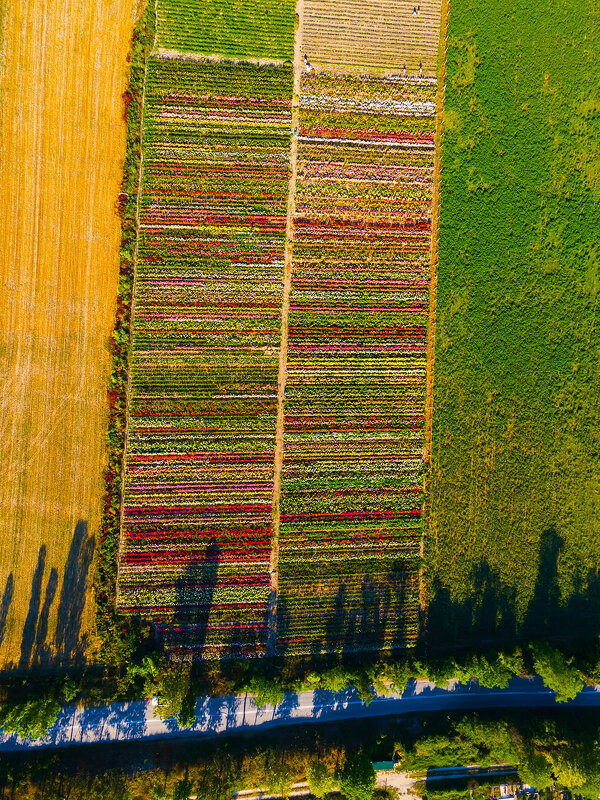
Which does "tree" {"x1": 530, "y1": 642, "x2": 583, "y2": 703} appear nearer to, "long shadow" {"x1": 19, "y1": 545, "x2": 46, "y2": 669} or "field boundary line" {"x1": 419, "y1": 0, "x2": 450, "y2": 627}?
"field boundary line" {"x1": 419, "y1": 0, "x2": 450, "y2": 627}

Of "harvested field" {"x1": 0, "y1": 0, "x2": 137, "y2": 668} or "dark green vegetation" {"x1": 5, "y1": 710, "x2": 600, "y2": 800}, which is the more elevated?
"harvested field" {"x1": 0, "y1": 0, "x2": 137, "y2": 668}

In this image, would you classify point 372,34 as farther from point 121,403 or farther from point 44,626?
point 44,626

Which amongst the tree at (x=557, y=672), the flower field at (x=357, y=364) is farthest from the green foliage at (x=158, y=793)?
the tree at (x=557, y=672)

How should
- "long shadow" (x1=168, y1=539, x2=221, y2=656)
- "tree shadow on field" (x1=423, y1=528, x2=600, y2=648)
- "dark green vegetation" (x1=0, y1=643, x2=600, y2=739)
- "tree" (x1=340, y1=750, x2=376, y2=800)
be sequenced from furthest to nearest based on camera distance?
1. "tree shadow on field" (x1=423, y1=528, x2=600, y2=648)
2. "long shadow" (x1=168, y1=539, x2=221, y2=656)
3. "dark green vegetation" (x1=0, y1=643, x2=600, y2=739)
4. "tree" (x1=340, y1=750, x2=376, y2=800)

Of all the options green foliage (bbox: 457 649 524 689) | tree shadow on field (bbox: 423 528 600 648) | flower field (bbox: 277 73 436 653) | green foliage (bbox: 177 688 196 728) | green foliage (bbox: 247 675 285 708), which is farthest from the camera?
tree shadow on field (bbox: 423 528 600 648)

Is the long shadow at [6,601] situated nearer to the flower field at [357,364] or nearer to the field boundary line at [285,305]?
the field boundary line at [285,305]

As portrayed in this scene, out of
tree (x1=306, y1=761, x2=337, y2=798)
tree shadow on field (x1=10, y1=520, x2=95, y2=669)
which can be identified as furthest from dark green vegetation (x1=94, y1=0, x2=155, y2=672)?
tree (x1=306, y1=761, x2=337, y2=798)

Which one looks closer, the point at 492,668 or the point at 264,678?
the point at 264,678

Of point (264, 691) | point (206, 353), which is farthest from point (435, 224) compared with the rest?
point (264, 691)

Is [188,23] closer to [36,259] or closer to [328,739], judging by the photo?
[36,259]
